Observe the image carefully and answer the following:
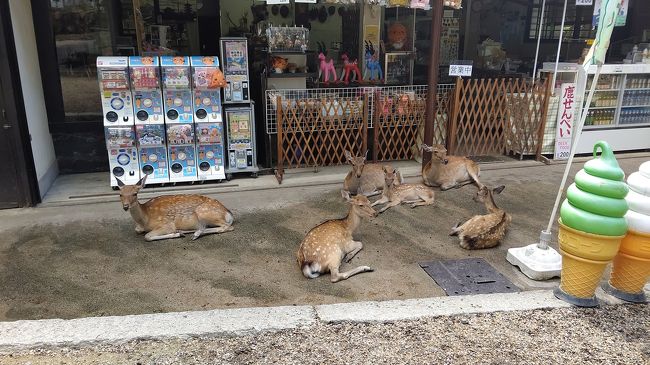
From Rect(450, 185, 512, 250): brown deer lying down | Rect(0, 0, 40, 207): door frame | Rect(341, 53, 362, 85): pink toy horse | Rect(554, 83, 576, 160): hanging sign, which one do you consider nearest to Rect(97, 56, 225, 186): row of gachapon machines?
Rect(0, 0, 40, 207): door frame

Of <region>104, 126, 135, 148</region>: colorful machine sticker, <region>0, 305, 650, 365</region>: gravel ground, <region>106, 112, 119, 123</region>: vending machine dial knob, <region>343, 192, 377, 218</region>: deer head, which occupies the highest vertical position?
<region>106, 112, 119, 123</region>: vending machine dial knob

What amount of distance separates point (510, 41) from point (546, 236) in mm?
7731

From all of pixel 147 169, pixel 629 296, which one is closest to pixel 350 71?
pixel 147 169

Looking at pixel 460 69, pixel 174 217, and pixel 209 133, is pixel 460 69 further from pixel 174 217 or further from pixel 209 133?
pixel 174 217

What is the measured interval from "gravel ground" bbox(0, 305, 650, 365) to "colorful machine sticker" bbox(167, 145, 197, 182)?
379 centimetres

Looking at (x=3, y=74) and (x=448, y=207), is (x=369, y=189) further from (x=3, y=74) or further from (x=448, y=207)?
(x=3, y=74)

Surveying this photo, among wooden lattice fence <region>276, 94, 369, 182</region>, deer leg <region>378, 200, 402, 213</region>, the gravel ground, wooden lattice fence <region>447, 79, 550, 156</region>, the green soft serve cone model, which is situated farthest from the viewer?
wooden lattice fence <region>447, 79, 550, 156</region>

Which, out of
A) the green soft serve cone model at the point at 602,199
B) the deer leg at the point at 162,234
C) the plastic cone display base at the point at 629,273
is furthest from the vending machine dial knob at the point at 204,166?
the plastic cone display base at the point at 629,273

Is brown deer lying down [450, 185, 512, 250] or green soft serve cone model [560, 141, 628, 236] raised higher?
green soft serve cone model [560, 141, 628, 236]

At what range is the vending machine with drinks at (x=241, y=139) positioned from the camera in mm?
7102

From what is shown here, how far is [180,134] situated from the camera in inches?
269

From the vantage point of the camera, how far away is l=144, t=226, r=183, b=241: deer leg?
530 centimetres

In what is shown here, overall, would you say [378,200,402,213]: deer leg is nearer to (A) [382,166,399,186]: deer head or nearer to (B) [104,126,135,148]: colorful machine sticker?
(A) [382,166,399,186]: deer head

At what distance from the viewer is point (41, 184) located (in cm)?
646
